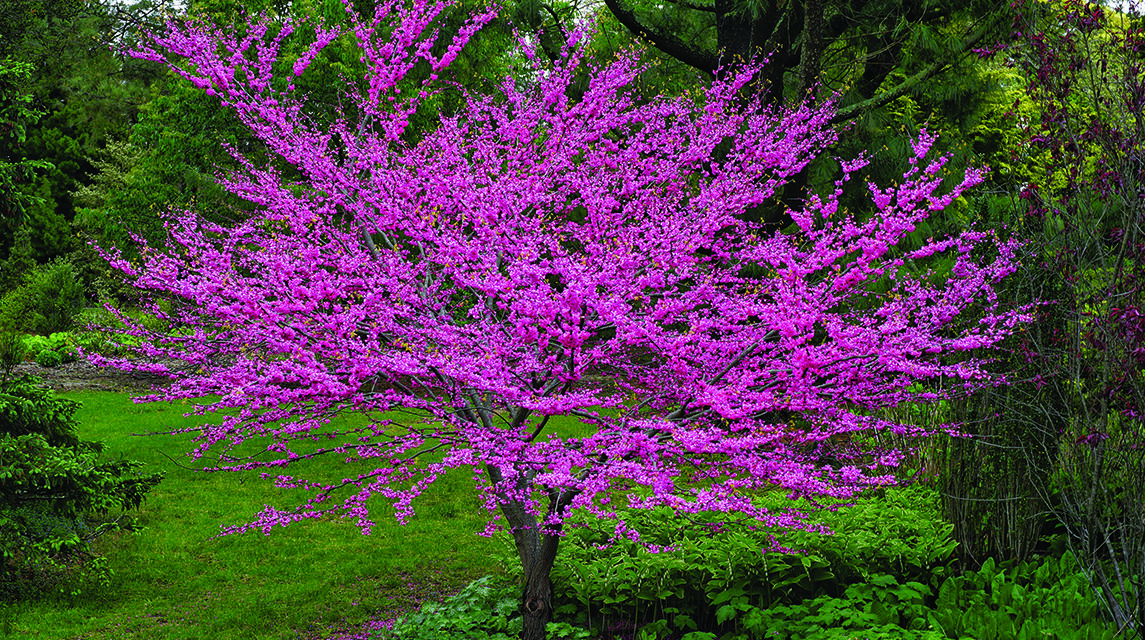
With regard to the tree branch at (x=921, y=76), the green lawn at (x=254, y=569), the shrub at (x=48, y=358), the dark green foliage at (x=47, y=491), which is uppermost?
the tree branch at (x=921, y=76)

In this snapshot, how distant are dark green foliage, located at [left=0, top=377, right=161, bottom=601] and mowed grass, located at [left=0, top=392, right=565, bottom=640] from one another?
12.4 inches

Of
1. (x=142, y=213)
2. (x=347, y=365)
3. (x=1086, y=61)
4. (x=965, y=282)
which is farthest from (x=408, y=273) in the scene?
(x=142, y=213)

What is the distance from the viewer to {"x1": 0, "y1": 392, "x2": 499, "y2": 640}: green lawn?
20.3 feet

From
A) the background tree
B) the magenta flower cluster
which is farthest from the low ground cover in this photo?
the background tree

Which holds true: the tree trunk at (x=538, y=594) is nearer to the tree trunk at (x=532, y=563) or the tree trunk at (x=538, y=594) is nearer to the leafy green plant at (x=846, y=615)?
the tree trunk at (x=532, y=563)

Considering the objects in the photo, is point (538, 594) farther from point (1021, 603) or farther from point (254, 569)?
point (254, 569)

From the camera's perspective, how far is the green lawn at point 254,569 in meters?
6.18

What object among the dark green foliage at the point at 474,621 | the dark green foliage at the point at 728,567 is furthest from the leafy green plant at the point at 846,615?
the dark green foliage at the point at 474,621

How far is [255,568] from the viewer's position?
739 cm

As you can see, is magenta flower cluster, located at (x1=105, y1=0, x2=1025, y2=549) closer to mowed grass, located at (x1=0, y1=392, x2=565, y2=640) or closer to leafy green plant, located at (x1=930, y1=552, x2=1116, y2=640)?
leafy green plant, located at (x1=930, y1=552, x2=1116, y2=640)

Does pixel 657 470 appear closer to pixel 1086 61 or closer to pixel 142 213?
pixel 1086 61

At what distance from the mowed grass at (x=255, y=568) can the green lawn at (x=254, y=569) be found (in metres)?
0.01

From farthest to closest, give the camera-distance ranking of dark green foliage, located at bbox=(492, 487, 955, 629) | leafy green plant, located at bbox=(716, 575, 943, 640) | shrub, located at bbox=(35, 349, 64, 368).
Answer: shrub, located at bbox=(35, 349, 64, 368) → dark green foliage, located at bbox=(492, 487, 955, 629) → leafy green plant, located at bbox=(716, 575, 943, 640)

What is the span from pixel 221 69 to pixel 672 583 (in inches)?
178
